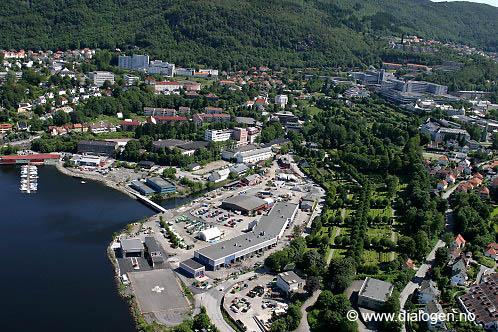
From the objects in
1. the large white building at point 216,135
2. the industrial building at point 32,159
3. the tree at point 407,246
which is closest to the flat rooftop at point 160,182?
the industrial building at point 32,159

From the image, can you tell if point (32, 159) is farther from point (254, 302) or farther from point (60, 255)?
point (254, 302)

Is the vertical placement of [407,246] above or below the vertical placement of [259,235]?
above

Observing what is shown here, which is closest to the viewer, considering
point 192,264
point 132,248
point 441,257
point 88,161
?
point 192,264

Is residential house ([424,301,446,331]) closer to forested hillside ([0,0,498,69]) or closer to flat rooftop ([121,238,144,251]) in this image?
flat rooftop ([121,238,144,251])

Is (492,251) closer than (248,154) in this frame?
Yes

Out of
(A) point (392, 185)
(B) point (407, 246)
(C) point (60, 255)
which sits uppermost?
(A) point (392, 185)

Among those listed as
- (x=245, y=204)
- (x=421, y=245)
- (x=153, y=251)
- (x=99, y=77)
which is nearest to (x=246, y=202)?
(x=245, y=204)

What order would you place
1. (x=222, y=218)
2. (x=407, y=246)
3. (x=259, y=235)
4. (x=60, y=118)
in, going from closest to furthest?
(x=407, y=246) < (x=259, y=235) < (x=222, y=218) < (x=60, y=118)
